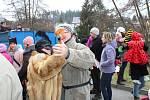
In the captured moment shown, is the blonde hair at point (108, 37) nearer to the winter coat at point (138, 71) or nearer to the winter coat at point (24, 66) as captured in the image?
the winter coat at point (138, 71)

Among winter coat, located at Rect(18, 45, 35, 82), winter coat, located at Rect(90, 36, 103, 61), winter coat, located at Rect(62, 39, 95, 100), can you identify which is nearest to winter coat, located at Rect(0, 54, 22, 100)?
winter coat, located at Rect(62, 39, 95, 100)

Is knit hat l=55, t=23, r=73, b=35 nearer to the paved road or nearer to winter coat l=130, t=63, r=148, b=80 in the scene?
winter coat l=130, t=63, r=148, b=80

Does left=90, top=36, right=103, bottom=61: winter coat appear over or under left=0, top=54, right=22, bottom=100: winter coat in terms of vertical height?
under

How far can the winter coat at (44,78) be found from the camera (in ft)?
14.9

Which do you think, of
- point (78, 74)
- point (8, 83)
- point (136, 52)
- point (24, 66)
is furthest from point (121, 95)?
point (8, 83)

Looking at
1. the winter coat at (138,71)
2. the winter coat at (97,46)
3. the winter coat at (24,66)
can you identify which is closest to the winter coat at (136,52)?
the winter coat at (138,71)

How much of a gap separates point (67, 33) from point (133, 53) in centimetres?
502

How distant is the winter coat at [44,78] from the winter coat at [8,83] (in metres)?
2.38

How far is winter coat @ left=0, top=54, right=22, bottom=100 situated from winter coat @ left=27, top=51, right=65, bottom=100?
2.38 m

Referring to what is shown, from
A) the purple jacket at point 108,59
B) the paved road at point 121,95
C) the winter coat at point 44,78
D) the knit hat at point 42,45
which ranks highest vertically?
the knit hat at point 42,45

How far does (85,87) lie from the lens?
4840 mm

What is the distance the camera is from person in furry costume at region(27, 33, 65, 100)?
14.9 ft

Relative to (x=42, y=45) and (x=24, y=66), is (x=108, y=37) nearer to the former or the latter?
(x=24, y=66)

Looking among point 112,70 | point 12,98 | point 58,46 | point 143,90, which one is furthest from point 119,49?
point 12,98
